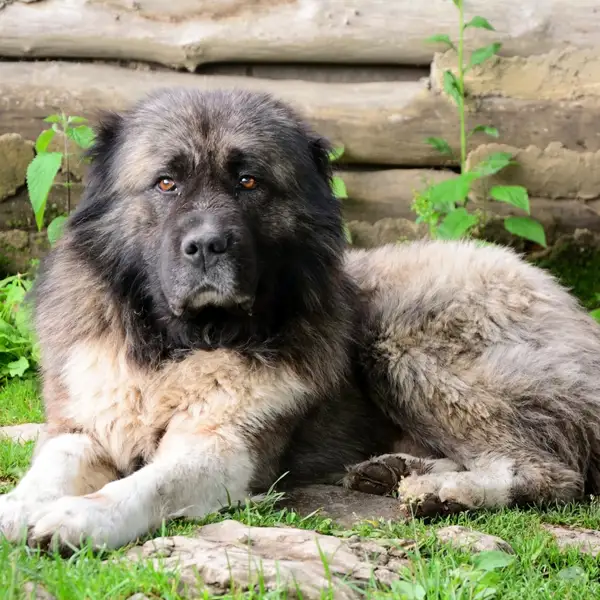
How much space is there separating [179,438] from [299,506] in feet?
1.66

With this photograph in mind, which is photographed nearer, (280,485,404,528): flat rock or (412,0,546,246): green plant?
(280,485,404,528): flat rock

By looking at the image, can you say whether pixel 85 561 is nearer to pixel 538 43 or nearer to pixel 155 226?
pixel 155 226

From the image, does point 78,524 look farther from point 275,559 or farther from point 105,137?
point 105,137

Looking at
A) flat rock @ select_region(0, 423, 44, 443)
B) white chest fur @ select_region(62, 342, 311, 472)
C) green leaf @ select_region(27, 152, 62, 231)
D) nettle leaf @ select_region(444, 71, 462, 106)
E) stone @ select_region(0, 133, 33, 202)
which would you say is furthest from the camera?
stone @ select_region(0, 133, 33, 202)

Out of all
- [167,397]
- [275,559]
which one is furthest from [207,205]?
[275,559]

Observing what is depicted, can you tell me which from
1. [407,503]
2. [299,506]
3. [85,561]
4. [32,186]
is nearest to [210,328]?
[299,506]

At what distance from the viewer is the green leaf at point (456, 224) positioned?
5383mm

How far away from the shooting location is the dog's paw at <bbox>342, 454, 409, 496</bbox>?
A: 12.1 ft

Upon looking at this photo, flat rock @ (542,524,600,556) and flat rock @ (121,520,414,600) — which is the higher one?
flat rock @ (121,520,414,600)

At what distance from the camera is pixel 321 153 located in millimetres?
3840

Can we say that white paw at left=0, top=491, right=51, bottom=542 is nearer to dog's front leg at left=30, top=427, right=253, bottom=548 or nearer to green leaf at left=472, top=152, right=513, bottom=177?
dog's front leg at left=30, top=427, right=253, bottom=548

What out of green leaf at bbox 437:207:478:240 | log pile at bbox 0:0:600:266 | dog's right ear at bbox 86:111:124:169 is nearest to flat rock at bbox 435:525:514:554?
dog's right ear at bbox 86:111:124:169

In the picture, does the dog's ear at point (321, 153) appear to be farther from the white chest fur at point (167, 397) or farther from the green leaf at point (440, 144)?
the green leaf at point (440, 144)

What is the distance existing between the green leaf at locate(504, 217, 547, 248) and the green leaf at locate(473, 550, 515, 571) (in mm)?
3130
